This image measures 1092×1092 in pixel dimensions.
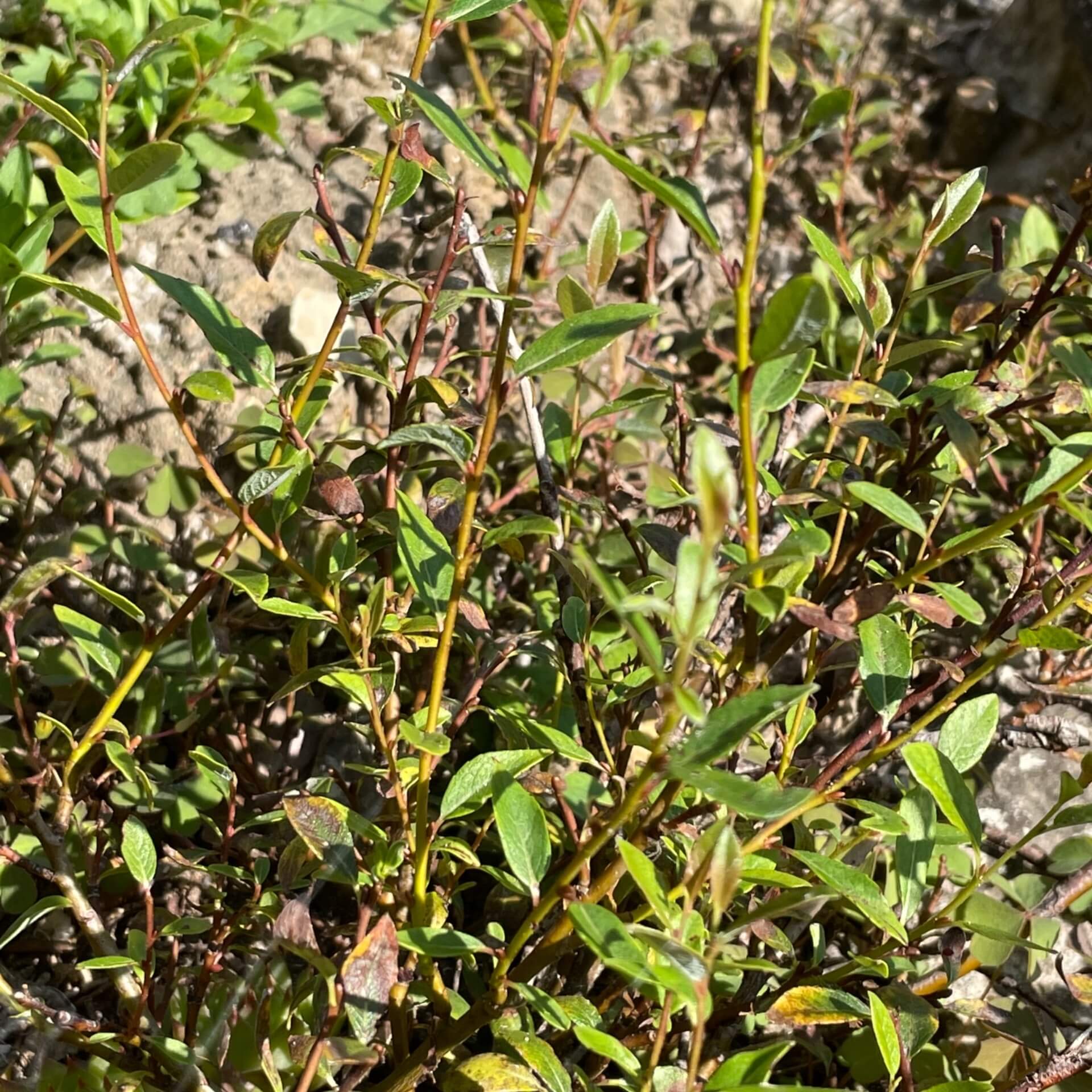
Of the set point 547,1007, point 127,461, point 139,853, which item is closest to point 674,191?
A: point 547,1007

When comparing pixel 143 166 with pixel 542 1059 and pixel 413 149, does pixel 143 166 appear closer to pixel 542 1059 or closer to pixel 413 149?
pixel 413 149

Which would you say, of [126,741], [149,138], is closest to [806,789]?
[126,741]

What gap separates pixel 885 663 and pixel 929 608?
7cm

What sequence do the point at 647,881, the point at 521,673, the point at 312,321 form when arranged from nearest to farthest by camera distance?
the point at 647,881 → the point at 521,673 → the point at 312,321

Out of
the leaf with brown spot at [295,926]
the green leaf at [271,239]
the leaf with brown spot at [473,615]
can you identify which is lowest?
the leaf with brown spot at [295,926]

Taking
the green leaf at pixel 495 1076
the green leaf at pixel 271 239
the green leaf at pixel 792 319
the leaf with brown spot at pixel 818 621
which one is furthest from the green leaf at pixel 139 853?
the green leaf at pixel 792 319

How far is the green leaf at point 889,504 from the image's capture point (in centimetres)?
91

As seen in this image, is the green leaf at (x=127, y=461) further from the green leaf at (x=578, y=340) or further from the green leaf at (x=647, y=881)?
the green leaf at (x=647, y=881)

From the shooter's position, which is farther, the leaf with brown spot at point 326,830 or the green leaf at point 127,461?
the green leaf at point 127,461

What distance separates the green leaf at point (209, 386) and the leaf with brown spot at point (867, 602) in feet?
2.10

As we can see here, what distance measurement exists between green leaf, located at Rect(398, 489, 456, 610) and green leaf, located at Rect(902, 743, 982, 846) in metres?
0.48

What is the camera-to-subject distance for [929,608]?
1.08 metres

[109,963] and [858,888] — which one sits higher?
[858,888]

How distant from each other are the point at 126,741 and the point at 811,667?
785mm
